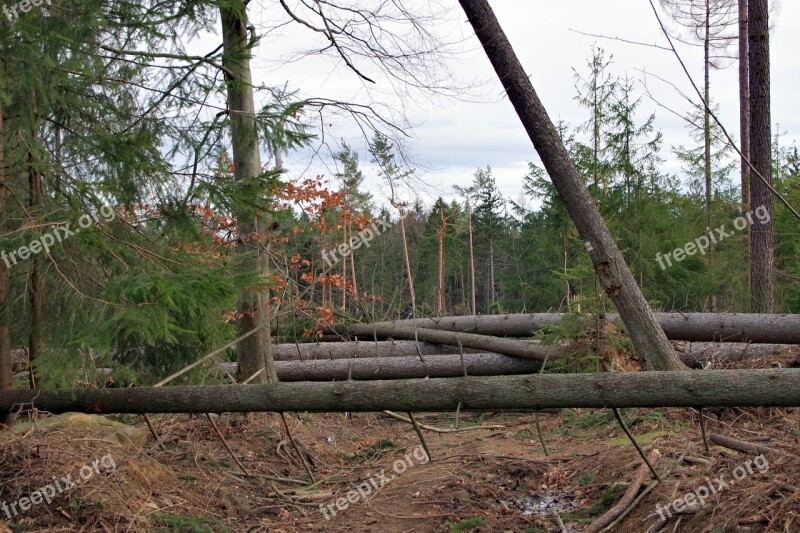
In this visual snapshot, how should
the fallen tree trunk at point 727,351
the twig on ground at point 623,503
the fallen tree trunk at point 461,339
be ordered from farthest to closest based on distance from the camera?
the fallen tree trunk at point 461,339 < the fallen tree trunk at point 727,351 < the twig on ground at point 623,503

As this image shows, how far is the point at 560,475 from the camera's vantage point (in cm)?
623

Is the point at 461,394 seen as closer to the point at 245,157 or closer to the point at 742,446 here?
the point at 742,446

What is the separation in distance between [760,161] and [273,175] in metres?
9.38

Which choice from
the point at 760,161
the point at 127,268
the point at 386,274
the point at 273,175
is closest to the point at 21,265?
the point at 127,268

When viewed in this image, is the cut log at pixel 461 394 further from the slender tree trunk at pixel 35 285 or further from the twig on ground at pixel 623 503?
the twig on ground at pixel 623 503

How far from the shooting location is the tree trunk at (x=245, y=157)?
25.4ft

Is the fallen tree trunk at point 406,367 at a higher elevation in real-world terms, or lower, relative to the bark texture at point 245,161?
lower

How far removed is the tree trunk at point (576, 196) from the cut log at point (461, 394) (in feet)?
8.88

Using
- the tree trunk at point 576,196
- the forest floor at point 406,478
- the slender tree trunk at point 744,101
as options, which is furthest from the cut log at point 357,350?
the slender tree trunk at point 744,101

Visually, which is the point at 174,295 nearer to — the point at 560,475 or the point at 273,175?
the point at 273,175

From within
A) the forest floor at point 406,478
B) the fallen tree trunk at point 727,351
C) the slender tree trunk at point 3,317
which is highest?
the slender tree trunk at point 3,317

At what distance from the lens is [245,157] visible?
814 cm

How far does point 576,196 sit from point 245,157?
4.00 m

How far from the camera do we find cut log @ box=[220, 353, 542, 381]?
10680 millimetres
